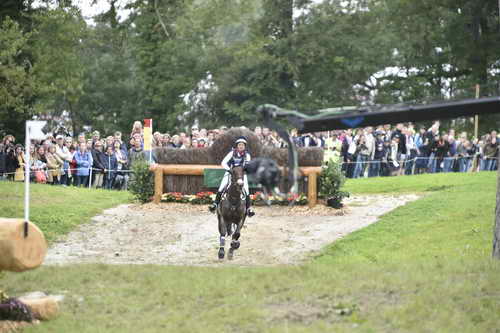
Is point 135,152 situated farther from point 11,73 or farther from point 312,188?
point 312,188

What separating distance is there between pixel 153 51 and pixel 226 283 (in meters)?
42.2

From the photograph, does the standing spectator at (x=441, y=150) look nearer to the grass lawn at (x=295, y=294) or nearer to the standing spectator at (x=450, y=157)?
the standing spectator at (x=450, y=157)

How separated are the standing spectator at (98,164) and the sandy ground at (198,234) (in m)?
3.12

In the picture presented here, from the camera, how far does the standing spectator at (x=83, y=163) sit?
26578 mm

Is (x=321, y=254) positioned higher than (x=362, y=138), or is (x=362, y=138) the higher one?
(x=362, y=138)

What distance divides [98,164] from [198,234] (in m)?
7.79

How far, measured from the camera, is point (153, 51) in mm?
53781

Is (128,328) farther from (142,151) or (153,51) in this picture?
(153,51)

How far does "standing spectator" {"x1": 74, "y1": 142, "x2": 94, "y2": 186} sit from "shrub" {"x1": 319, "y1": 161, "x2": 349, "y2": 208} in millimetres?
7875

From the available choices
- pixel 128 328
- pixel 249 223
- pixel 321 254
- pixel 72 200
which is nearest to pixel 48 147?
pixel 72 200

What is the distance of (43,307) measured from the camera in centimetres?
1170

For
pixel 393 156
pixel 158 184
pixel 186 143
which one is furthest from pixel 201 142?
pixel 393 156

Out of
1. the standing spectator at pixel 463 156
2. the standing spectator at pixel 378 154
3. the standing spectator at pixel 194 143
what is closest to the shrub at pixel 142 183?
the standing spectator at pixel 194 143

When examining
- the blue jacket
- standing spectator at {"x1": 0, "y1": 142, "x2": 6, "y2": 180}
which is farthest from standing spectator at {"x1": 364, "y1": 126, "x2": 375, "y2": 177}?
standing spectator at {"x1": 0, "y1": 142, "x2": 6, "y2": 180}
